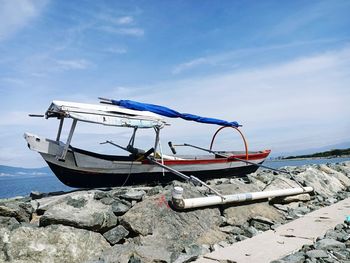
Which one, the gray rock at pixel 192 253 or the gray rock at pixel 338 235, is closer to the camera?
the gray rock at pixel 192 253

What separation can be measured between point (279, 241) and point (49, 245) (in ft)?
14.2

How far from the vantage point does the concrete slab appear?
587 centimetres

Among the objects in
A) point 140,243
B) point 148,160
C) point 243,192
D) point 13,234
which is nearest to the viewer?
point 13,234

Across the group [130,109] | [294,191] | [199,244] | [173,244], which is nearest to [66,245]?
[173,244]

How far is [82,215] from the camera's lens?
23.7 ft

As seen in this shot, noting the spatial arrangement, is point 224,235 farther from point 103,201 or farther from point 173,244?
point 103,201

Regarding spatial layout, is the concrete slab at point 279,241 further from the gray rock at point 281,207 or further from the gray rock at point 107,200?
the gray rock at point 107,200

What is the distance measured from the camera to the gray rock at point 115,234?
7.25m

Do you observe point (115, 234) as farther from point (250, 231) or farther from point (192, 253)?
point (250, 231)

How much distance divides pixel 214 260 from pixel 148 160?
20.3 ft

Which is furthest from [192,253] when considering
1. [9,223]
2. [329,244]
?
[9,223]

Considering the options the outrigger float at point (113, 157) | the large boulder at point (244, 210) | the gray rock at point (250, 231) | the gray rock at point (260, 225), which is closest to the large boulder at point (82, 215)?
the outrigger float at point (113, 157)

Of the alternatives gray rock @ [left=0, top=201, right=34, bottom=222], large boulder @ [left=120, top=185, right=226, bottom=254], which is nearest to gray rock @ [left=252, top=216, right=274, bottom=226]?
large boulder @ [left=120, top=185, right=226, bottom=254]

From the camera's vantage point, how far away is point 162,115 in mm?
13172
